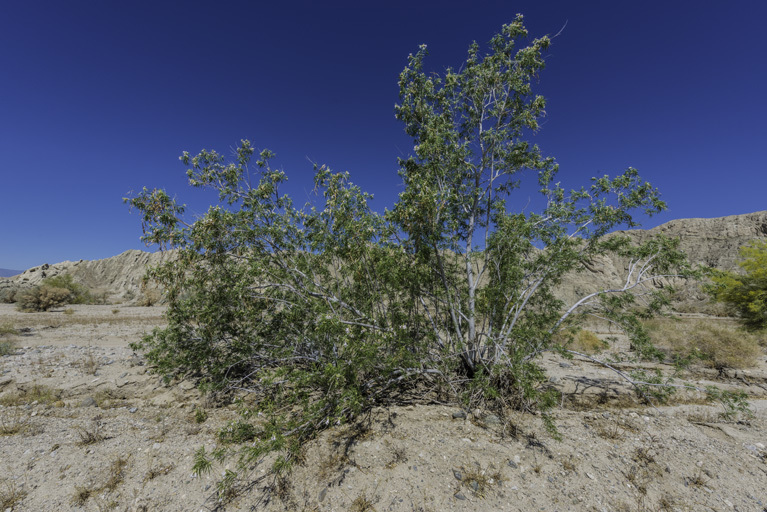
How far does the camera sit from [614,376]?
8.05 metres

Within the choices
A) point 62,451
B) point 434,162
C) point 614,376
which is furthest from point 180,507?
point 614,376

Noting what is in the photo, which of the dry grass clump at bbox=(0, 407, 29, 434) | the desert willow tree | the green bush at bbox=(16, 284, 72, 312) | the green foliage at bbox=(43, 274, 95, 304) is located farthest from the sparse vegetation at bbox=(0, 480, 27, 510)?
the green foliage at bbox=(43, 274, 95, 304)

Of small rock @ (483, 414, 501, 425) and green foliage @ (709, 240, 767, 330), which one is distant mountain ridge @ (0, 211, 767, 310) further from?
small rock @ (483, 414, 501, 425)

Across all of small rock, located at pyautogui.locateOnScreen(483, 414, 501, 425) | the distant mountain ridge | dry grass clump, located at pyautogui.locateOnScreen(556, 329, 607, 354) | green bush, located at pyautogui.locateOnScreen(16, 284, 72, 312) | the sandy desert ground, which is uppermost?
the distant mountain ridge

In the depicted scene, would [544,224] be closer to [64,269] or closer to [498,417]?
[498,417]

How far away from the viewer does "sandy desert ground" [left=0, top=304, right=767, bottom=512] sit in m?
3.60

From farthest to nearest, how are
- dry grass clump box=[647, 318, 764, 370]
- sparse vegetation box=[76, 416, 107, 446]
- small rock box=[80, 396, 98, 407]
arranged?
dry grass clump box=[647, 318, 764, 370], small rock box=[80, 396, 98, 407], sparse vegetation box=[76, 416, 107, 446]

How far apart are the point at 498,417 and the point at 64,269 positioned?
283ft

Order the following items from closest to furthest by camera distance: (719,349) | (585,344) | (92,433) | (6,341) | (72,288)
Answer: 1. (92,433)
2. (719,349)
3. (6,341)
4. (585,344)
5. (72,288)

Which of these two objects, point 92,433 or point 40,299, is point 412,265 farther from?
point 40,299

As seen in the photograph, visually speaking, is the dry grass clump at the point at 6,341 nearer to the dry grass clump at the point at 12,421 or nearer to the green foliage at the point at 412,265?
the dry grass clump at the point at 12,421

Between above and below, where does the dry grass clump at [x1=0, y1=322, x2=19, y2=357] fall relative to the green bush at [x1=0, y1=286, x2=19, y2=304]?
below

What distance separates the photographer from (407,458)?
14.1 feet

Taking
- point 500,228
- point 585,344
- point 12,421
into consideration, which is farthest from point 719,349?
point 12,421
